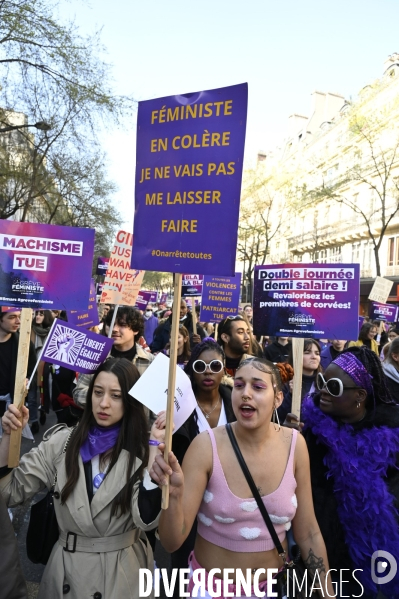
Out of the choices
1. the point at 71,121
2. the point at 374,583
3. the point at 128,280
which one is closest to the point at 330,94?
the point at 71,121

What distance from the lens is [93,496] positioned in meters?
2.36

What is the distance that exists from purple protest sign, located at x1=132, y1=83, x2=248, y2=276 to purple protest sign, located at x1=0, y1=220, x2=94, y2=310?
3.62 ft

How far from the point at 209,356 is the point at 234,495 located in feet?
5.06

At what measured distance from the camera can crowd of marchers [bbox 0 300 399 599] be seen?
2090 millimetres

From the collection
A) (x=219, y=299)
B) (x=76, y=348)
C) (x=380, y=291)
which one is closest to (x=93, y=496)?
(x=76, y=348)

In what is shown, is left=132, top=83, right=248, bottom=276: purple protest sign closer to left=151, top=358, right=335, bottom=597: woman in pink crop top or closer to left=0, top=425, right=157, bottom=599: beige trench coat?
left=151, top=358, right=335, bottom=597: woman in pink crop top

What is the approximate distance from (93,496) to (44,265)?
1.55 metres

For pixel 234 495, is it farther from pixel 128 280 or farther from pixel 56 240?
pixel 128 280

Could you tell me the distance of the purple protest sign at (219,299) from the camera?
8.60m

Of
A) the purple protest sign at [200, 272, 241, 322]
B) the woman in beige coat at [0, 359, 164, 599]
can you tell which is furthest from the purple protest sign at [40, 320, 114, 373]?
the purple protest sign at [200, 272, 241, 322]

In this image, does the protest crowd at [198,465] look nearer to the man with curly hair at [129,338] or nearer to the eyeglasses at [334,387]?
the eyeglasses at [334,387]

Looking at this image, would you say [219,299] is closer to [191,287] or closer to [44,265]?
[191,287]

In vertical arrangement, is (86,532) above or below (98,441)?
below

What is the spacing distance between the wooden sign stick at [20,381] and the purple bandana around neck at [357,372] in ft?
5.48
